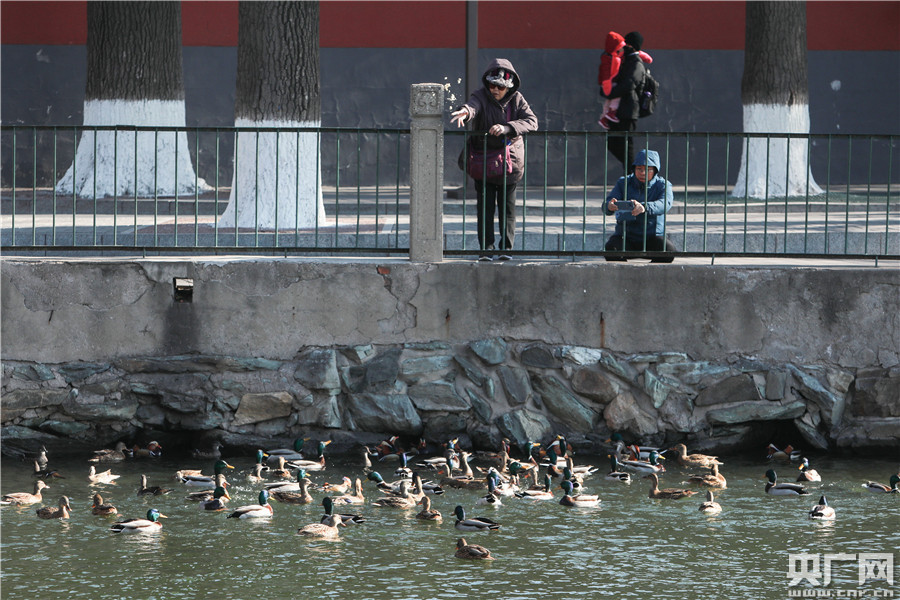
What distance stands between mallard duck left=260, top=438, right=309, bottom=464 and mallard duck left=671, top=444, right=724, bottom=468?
292 centimetres

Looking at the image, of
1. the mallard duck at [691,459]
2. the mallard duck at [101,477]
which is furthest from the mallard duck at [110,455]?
the mallard duck at [691,459]

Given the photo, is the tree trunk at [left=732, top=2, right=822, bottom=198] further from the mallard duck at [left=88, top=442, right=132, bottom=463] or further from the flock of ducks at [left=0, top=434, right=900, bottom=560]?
the mallard duck at [left=88, top=442, right=132, bottom=463]

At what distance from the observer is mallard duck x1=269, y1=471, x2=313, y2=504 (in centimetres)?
961

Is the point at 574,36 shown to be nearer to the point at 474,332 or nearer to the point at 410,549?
the point at 474,332

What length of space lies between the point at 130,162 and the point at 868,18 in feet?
33.9

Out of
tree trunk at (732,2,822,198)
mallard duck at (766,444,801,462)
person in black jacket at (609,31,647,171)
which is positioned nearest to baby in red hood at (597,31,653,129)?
person in black jacket at (609,31,647,171)

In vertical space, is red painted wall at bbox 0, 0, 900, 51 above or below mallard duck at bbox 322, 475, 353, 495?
above

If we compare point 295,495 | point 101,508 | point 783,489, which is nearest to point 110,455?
point 101,508

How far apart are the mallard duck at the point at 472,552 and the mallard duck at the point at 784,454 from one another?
10.8ft

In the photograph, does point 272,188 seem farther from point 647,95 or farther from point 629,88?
point 647,95

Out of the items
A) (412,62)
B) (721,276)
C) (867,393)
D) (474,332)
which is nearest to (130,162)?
(412,62)

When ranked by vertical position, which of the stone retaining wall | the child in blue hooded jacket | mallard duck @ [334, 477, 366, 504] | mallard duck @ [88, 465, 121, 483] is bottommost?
mallard duck @ [334, 477, 366, 504]

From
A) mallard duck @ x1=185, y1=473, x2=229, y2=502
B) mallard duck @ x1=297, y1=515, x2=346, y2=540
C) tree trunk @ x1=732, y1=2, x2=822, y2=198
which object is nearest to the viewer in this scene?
mallard duck @ x1=297, y1=515, x2=346, y2=540

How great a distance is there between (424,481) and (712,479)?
209cm
